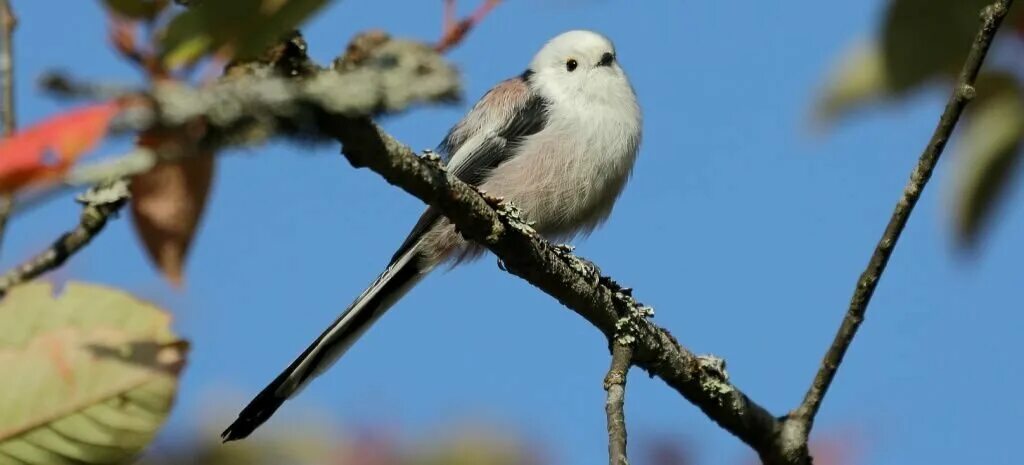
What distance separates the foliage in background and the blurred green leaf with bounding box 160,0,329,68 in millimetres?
1077

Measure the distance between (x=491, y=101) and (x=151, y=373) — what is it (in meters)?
2.85

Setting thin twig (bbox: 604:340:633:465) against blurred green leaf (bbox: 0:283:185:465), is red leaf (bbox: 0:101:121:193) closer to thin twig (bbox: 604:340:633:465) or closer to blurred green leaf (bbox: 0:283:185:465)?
blurred green leaf (bbox: 0:283:185:465)

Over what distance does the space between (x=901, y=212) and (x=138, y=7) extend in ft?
4.76

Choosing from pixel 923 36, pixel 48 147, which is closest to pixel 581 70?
pixel 923 36

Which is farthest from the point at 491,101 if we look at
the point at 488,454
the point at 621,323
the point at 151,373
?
the point at 151,373

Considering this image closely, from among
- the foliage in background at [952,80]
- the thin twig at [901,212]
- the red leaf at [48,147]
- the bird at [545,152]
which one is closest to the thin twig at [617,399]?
the thin twig at [901,212]

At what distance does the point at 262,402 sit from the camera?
2.33 m

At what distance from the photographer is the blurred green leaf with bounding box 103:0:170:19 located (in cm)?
99

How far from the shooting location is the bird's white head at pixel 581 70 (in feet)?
12.9

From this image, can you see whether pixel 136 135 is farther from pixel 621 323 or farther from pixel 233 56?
pixel 621 323

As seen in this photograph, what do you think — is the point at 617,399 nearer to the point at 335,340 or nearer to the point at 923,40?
the point at 923,40

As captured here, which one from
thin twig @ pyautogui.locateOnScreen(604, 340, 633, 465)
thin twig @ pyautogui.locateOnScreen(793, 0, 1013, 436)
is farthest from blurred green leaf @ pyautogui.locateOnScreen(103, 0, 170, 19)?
thin twig @ pyautogui.locateOnScreen(793, 0, 1013, 436)

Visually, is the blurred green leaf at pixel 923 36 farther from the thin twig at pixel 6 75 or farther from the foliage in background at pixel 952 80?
the thin twig at pixel 6 75

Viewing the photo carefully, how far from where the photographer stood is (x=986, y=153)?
6.46ft
